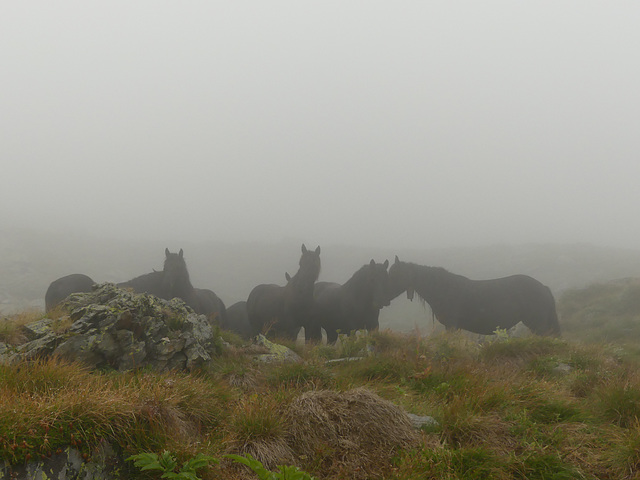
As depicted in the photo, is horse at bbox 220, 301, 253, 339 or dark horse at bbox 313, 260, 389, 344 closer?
dark horse at bbox 313, 260, 389, 344

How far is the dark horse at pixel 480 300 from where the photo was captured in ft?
44.9

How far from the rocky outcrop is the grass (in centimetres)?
75

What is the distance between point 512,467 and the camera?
345cm

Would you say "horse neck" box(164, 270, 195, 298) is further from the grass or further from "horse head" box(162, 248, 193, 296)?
the grass

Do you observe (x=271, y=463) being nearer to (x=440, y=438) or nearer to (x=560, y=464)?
(x=440, y=438)

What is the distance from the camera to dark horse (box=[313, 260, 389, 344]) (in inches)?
496

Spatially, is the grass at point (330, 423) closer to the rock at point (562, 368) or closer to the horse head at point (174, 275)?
the rock at point (562, 368)

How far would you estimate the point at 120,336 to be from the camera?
236 inches

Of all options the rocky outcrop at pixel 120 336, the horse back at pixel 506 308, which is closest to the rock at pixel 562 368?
the horse back at pixel 506 308

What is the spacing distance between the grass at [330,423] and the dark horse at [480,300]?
7757mm

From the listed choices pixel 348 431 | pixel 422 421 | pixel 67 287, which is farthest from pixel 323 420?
pixel 67 287

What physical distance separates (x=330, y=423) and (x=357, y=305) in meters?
8.69

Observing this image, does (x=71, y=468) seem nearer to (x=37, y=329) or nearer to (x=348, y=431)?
(x=348, y=431)

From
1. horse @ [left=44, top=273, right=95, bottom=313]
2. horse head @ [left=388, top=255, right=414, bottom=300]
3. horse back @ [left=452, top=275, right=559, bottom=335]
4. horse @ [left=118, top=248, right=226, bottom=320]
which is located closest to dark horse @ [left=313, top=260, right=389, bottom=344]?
horse head @ [left=388, top=255, right=414, bottom=300]
